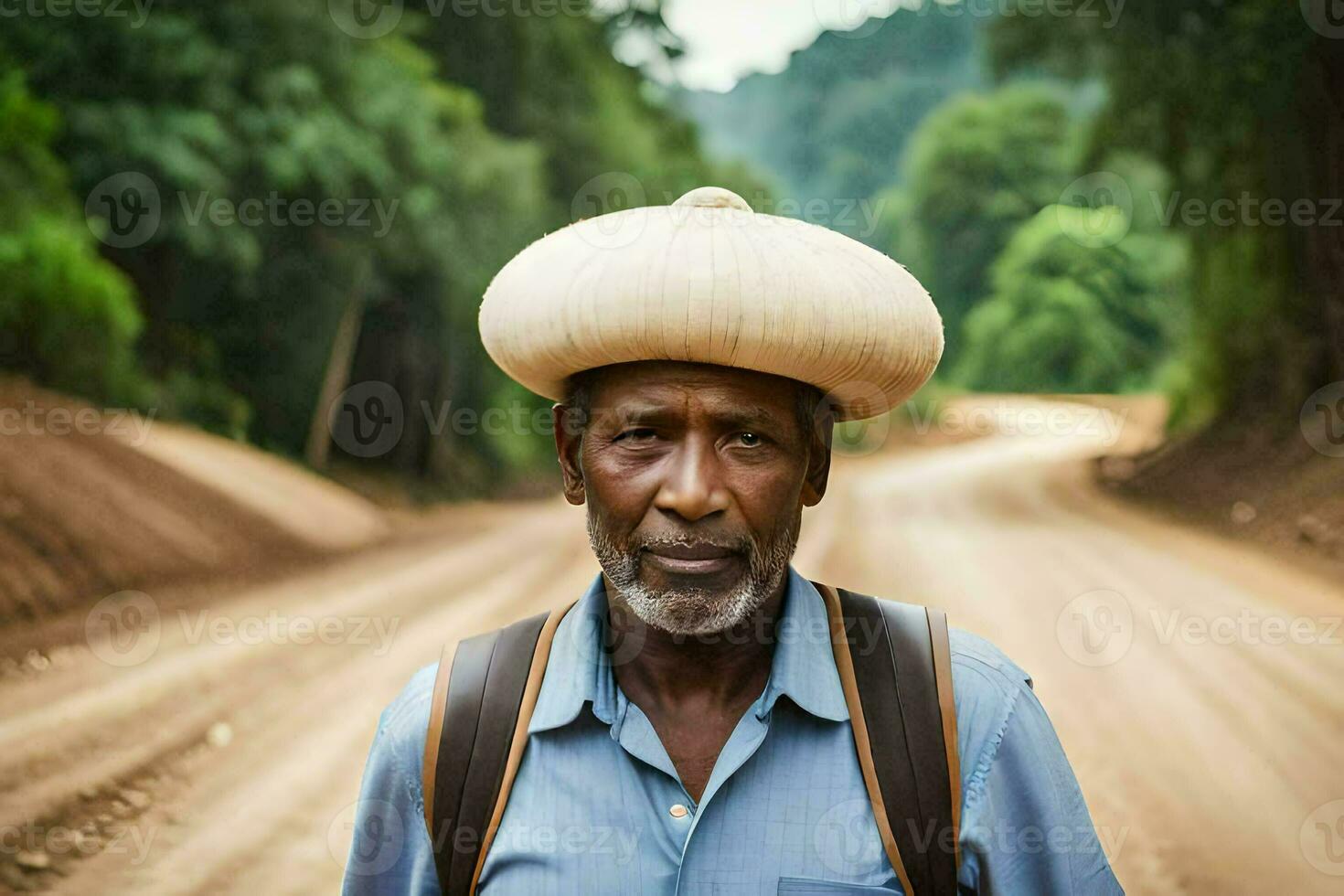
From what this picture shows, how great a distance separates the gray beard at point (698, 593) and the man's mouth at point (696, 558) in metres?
0.01

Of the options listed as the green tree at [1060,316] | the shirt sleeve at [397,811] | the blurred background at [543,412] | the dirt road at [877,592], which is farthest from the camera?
the green tree at [1060,316]

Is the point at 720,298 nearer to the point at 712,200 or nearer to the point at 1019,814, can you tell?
the point at 712,200

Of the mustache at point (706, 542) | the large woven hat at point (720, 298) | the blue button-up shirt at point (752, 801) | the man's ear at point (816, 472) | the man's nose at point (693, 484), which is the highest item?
the large woven hat at point (720, 298)

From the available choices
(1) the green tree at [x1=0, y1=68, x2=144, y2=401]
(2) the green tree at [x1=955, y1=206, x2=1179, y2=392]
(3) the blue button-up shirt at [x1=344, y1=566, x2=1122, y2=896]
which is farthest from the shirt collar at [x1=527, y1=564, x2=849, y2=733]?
(1) the green tree at [x1=0, y1=68, x2=144, y2=401]

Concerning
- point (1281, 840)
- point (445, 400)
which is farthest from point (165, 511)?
point (1281, 840)

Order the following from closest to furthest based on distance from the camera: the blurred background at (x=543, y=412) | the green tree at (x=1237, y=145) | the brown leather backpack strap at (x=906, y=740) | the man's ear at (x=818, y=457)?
the brown leather backpack strap at (x=906, y=740) < the man's ear at (x=818, y=457) < the blurred background at (x=543, y=412) < the green tree at (x=1237, y=145)

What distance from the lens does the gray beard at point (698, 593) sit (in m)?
1.27

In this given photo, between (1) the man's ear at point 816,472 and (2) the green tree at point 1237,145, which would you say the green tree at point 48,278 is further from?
(2) the green tree at point 1237,145

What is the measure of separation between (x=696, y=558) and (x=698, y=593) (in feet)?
0.14

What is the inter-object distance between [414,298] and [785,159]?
4.13 m

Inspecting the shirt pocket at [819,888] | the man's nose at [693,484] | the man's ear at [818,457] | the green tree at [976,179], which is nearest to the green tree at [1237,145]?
the green tree at [976,179]

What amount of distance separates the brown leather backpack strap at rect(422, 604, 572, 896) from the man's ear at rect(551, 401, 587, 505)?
24 cm

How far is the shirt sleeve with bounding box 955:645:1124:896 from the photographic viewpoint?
1.21 m

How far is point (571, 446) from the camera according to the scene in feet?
4.69
